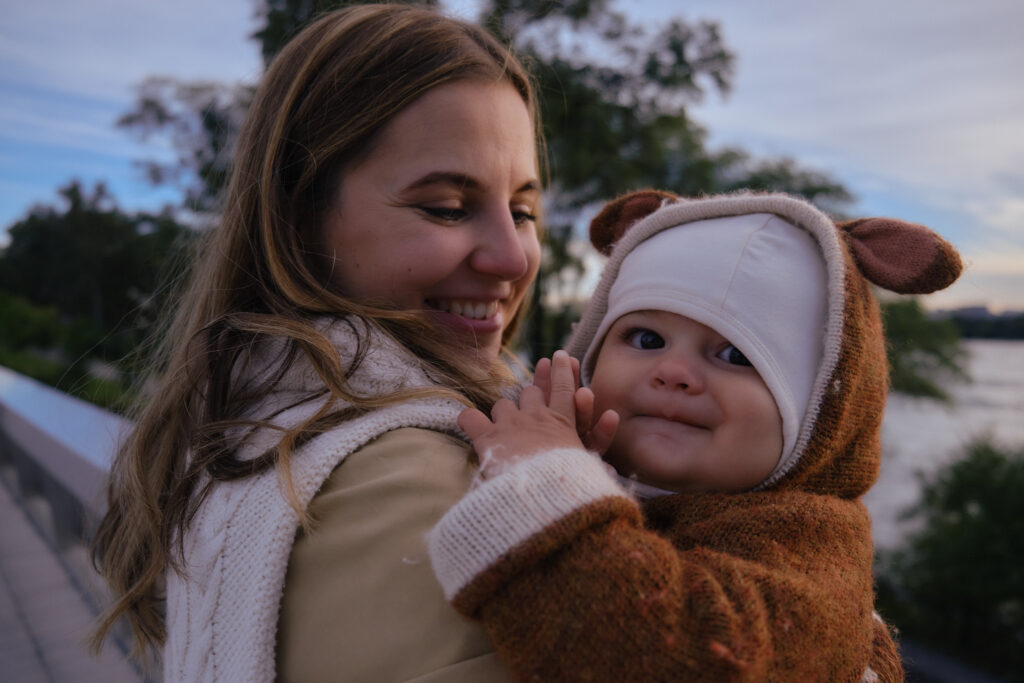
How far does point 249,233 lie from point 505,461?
847mm

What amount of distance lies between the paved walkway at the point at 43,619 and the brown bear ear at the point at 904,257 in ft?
7.57

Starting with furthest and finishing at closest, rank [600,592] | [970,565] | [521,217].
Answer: [970,565], [521,217], [600,592]

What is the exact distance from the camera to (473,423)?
45.9 inches

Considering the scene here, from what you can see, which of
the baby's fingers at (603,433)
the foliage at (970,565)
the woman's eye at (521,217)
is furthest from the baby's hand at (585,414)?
the foliage at (970,565)

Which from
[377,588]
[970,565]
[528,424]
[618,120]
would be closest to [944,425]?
[970,565]

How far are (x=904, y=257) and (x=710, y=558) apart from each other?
0.82 metres

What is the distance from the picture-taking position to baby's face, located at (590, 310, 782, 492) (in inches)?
52.6

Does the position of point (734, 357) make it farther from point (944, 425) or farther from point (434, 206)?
point (944, 425)

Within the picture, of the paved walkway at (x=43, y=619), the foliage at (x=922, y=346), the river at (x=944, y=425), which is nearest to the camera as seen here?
the paved walkway at (x=43, y=619)

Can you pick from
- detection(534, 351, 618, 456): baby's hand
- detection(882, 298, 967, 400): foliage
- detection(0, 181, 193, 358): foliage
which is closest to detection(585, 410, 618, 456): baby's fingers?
detection(534, 351, 618, 456): baby's hand

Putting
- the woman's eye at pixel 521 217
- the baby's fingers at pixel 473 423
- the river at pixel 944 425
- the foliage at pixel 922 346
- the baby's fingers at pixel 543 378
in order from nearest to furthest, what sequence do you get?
the baby's fingers at pixel 473 423 < the baby's fingers at pixel 543 378 < the woman's eye at pixel 521 217 < the river at pixel 944 425 < the foliage at pixel 922 346

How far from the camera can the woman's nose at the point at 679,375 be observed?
134 centimetres

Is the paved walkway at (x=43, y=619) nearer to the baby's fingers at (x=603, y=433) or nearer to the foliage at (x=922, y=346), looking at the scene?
the baby's fingers at (x=603, y=433)

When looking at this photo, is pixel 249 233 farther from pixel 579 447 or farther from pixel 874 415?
pixel 874 415
